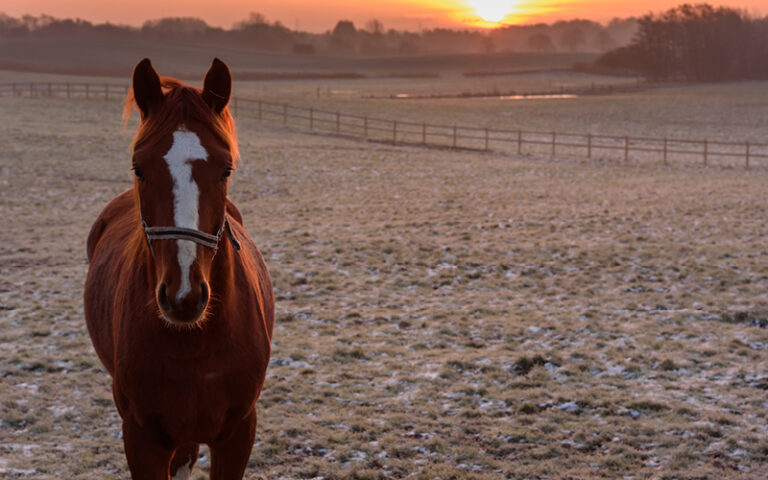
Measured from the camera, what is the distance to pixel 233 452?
10.8 ft

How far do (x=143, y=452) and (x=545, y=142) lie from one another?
30.1 metres

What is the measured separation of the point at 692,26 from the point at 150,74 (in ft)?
331

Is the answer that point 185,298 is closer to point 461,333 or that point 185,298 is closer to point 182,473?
point 182,473

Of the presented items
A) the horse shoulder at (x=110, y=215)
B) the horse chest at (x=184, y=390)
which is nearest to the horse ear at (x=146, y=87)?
the horse chest at (x=184, y=390)

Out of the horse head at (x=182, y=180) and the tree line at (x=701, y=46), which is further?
the tree line at (x=701, y=46)

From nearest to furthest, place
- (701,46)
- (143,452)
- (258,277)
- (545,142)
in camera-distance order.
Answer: (143,452)
(258,277)
(545,142)
(701,46)

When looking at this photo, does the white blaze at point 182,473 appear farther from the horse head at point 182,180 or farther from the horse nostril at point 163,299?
the horse nostril at point 163,299

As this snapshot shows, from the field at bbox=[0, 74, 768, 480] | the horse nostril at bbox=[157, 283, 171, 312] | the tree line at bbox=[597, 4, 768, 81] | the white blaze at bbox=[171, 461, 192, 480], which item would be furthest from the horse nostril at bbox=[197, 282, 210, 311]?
the tree line at bbox=[597, 4, 768, 81]

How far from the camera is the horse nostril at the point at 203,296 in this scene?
243cm

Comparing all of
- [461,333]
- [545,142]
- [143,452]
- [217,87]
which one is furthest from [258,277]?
[545,142]

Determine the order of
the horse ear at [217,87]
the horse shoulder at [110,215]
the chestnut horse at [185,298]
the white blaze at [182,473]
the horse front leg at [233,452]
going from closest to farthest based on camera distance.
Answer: the chestnut horse at [185,298] → the horse ear at [217,87] → the horse front leg at [233,452] → the white blaze at [182,473] → the horse shoulder at [110,215]

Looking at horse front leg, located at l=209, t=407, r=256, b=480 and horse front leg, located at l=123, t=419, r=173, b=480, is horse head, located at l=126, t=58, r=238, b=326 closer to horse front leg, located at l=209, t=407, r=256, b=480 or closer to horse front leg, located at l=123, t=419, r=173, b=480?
horse front leg, located at l=123, t=419, r=173, b=480

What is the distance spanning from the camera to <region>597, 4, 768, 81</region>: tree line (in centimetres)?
9038

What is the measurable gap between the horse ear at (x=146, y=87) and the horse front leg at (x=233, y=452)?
146 centimetres
